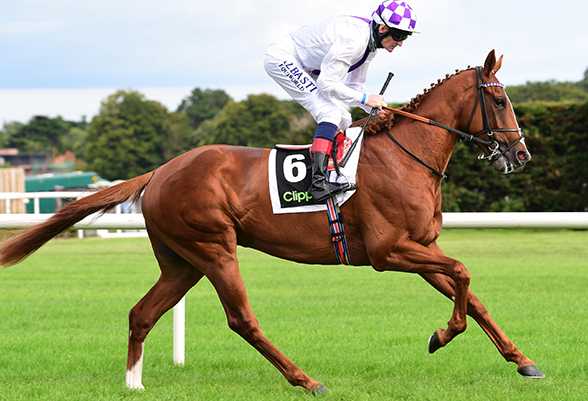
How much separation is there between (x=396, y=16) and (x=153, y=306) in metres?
2.35

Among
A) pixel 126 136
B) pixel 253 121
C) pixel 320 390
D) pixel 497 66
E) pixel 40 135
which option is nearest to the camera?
pixel 320 390

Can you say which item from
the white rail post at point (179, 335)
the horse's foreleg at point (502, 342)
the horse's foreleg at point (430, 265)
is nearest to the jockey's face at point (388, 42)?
the horse's foreleg at point (430, 265)

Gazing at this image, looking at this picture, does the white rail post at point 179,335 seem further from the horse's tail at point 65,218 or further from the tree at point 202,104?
the tree at point 202,104

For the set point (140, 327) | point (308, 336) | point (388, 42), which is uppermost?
point (388, 42)

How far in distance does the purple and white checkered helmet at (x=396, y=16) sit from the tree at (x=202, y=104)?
8405cm

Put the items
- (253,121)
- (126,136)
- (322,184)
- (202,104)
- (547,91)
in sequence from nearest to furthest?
1. (322,184)
2. (547,91)
3. (253,121)
4. (126,136)
5. (202,104)

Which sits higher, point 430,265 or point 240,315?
point 430,265

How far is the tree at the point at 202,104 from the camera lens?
88.9 metres

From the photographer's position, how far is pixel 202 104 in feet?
295

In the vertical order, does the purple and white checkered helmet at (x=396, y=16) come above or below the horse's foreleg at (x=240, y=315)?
above

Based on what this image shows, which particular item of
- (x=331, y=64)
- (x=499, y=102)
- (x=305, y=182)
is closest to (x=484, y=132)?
(x=499, y=102)

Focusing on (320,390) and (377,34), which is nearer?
(320,390)

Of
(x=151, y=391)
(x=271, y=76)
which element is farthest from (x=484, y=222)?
(x=151, y=391)

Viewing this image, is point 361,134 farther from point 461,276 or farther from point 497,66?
point 461,276
